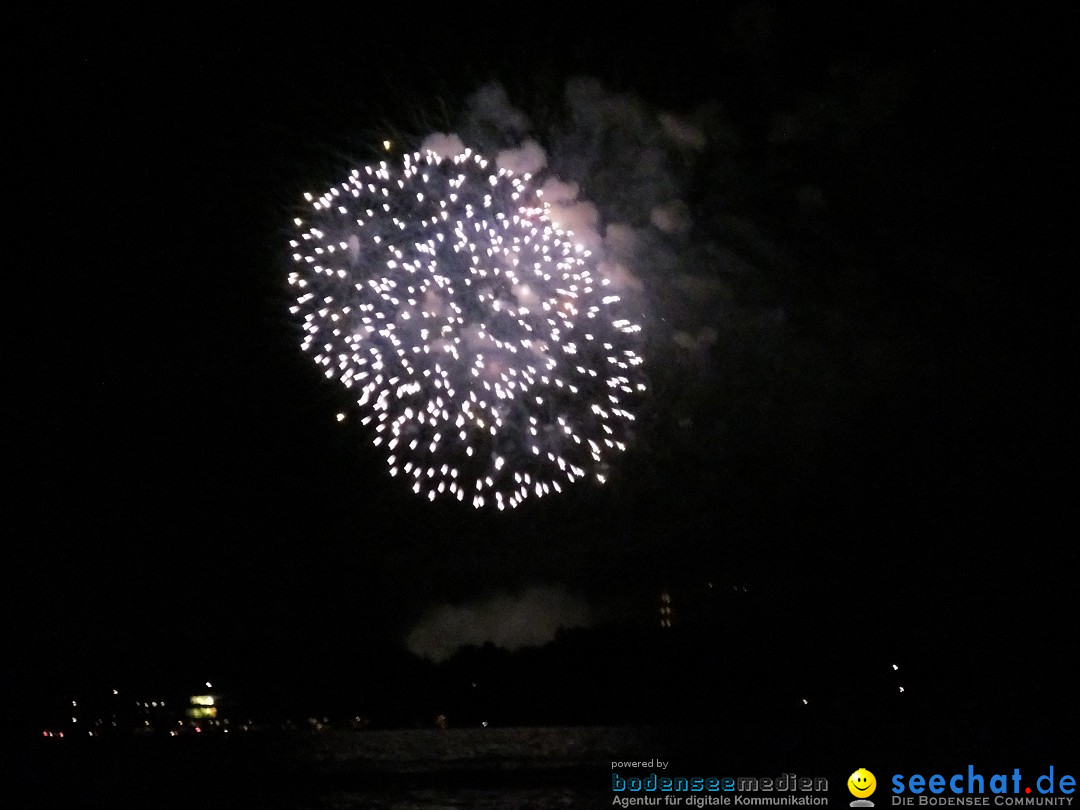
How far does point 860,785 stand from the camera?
89.4 feet

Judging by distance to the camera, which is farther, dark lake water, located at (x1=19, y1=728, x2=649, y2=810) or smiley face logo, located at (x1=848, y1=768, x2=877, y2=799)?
dark lake water, located at (x1=19, y1=728, x2=649, y2=810)

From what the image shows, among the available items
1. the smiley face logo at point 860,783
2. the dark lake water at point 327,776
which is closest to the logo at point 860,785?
the smiley face logo at point 860,783

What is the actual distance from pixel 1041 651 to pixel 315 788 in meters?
44.7

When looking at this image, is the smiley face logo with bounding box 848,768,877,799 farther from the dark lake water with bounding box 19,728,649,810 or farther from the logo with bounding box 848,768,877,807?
the dark lake water with bounding box 19,728,649,810

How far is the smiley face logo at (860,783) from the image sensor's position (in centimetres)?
2643

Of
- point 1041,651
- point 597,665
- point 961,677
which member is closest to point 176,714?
point 597,665

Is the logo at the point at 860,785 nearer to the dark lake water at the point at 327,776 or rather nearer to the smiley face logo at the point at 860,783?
the smiley face logo at the point at 860,783

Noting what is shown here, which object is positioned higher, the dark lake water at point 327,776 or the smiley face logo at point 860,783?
the smiley face logo at point 860,783

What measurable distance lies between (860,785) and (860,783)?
18 centimetres

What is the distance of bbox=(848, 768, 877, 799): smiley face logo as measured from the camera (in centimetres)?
2643

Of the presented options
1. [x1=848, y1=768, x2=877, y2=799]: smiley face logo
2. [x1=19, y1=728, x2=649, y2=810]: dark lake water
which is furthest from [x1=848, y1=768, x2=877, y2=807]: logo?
[x1=19, y1=728, x2=649, y2=810]: dark lake water

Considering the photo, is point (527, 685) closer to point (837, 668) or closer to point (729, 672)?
point (729, 672)

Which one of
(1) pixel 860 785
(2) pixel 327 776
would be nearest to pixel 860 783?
(1) pixel 860 785

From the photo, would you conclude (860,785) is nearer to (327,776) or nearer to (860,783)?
(860,783)
